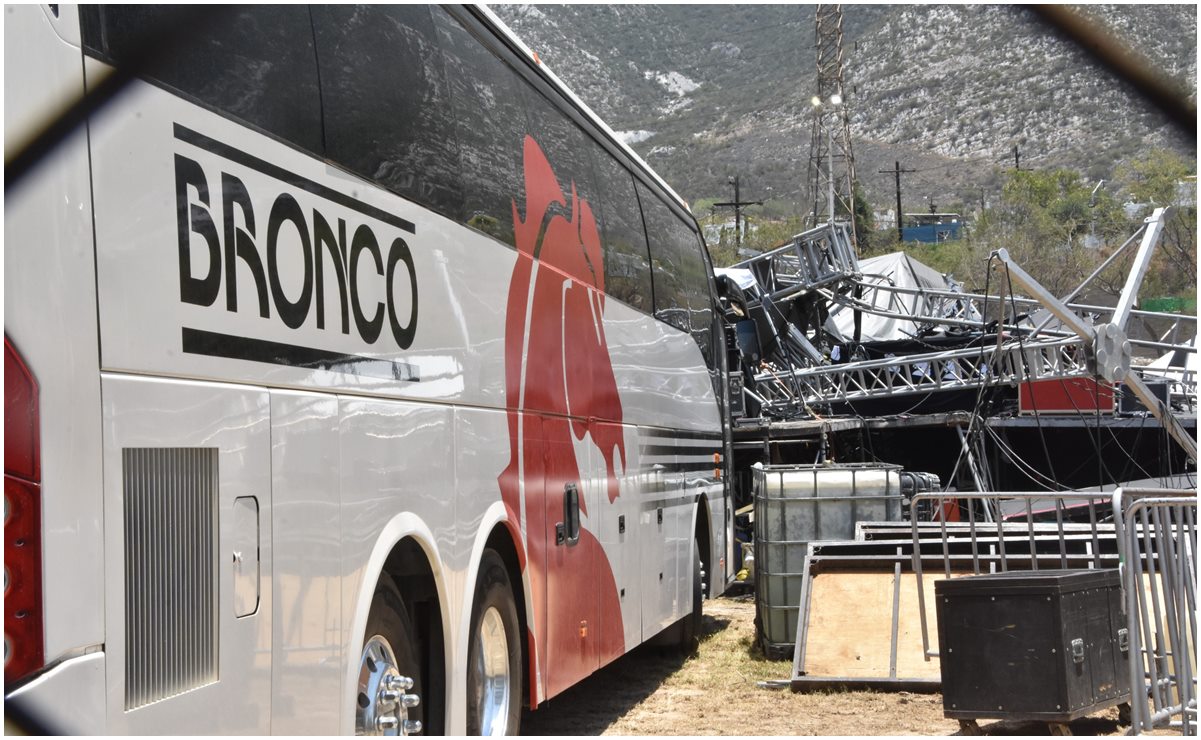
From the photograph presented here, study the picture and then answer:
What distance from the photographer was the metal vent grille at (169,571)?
Answer: 3184 millimetres

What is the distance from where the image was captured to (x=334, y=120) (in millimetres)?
4590

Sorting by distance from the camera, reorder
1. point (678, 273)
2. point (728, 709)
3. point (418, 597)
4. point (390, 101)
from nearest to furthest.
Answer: point (390, 101) < point (418, 597) < point (728, 709) < point (678, 273)

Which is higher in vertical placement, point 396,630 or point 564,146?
point 564,146

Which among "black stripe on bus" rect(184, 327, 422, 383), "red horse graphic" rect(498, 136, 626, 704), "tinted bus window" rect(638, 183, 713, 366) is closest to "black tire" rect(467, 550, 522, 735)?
"red horse graphic" rect(498, 136, 626, 704)

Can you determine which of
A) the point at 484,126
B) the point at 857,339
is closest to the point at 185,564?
the point at 484,126

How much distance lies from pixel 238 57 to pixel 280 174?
0.37 meters

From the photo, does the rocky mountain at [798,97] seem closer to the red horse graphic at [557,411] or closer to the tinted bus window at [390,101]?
the red horse graphic at [557,411]

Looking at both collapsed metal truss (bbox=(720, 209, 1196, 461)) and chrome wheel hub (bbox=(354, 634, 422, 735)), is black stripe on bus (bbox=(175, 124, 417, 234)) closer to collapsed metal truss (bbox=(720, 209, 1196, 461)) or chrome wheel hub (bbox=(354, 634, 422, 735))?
chrome wheel hub (bbox=(354, 634, 422, 735))

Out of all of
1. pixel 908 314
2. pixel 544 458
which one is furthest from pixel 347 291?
pixel 908 314

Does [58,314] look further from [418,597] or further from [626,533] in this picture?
[626,533]

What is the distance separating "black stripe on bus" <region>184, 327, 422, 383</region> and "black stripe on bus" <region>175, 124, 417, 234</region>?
529 millimetres

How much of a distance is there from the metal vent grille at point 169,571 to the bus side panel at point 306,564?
361 mm

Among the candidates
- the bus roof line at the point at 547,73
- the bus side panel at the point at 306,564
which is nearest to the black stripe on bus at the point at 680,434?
the bus roof line at the point at 547,73

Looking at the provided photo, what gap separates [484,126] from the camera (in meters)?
6.49
